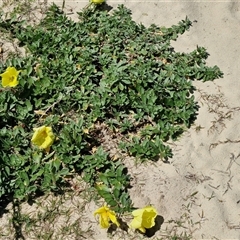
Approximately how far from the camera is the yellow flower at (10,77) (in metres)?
3.58

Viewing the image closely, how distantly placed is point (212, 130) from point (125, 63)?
907 millimetres

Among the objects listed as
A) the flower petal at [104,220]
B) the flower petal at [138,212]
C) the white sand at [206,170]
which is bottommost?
the flower petal at [104,220]

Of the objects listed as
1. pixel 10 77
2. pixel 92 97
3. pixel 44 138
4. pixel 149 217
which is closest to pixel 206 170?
pixel 149 217

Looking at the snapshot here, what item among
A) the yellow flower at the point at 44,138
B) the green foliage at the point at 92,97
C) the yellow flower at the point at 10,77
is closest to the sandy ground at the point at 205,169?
the green foliage at the point at 92,97

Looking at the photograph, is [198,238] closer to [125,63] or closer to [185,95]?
[185,95]

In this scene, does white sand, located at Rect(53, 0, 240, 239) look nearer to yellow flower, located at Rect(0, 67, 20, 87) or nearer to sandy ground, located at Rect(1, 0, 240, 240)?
sandy ground, located at Rect(1, 0, 240, 240)

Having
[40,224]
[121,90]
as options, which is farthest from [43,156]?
[121,90]

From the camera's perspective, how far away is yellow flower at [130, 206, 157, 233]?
3142mm

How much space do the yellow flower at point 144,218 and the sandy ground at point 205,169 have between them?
0.47 ft

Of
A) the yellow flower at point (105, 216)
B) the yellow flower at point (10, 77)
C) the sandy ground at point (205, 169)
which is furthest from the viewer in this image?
the yellow flower at point (10, 77)

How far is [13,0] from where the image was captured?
457 cm

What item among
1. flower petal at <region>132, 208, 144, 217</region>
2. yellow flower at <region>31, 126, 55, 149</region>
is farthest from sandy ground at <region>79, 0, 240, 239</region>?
yellow flower at <region>31, 126, 55, 149</region>

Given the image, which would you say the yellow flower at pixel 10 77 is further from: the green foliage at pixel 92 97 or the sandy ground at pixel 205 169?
the sandy ground at pixel 205 169

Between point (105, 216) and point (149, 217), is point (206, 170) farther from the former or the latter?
point (105, 216)
